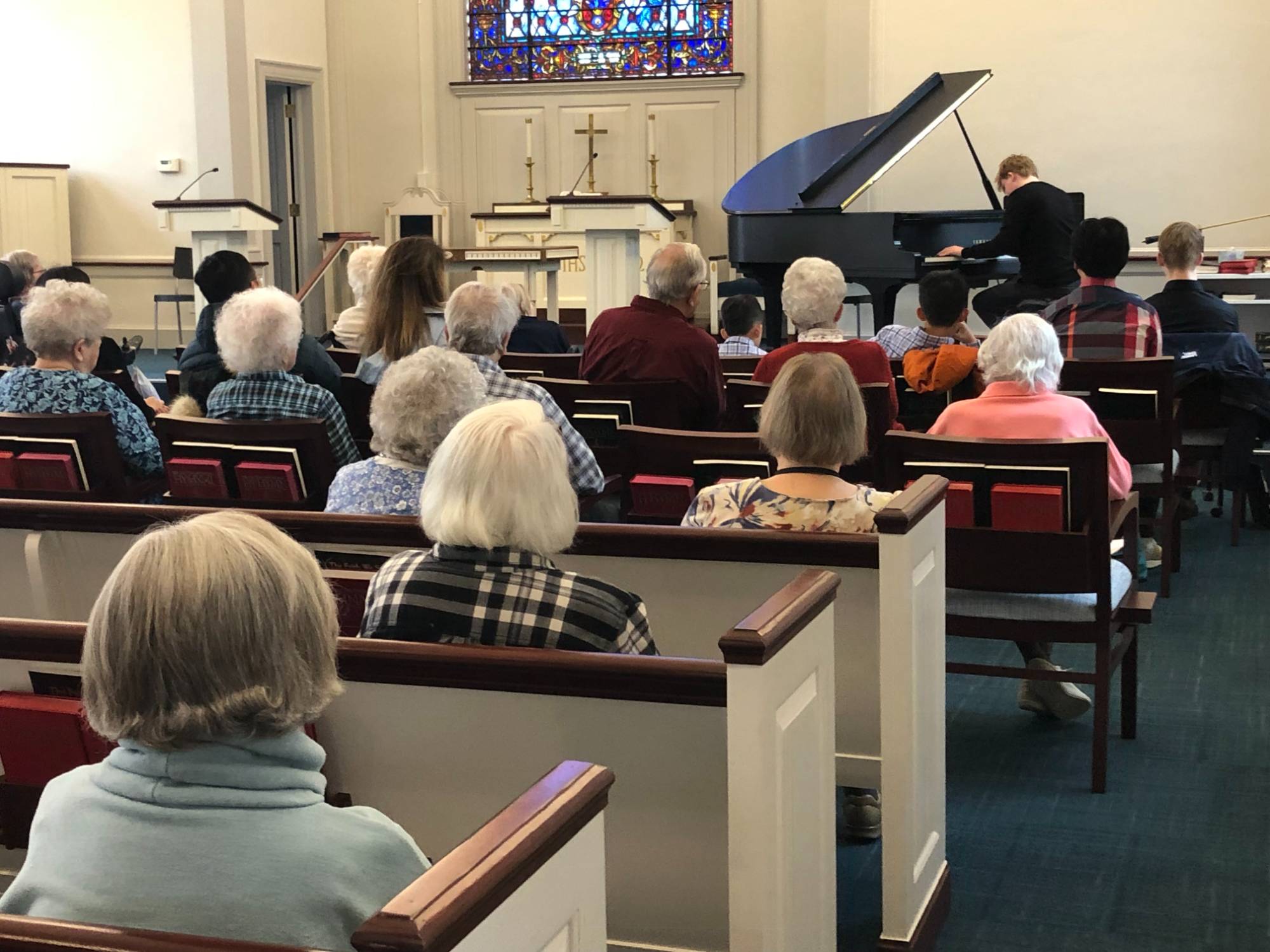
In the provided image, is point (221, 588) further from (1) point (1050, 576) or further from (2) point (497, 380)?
(2) point (497, 380)

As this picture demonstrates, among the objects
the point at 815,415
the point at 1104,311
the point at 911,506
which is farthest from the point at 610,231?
the point at 911,506

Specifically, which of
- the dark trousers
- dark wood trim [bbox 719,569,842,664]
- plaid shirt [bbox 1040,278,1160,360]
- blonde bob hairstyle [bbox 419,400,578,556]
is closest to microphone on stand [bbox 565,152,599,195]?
the dark trousers

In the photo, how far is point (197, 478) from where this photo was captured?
361 centimetres

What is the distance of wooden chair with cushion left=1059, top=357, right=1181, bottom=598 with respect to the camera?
4.59 meters

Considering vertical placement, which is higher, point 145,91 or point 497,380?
point 145,91

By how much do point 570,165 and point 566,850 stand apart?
37.1 feet

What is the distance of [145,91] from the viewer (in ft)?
40.2

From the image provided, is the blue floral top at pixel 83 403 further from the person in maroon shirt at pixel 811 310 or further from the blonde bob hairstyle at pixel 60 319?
the person in maroon shirt at pixel 811 310

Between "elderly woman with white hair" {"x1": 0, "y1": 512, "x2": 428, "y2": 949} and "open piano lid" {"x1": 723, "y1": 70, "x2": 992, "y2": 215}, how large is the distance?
6.78m

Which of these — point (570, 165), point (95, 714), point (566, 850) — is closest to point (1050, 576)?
point (566, 850)

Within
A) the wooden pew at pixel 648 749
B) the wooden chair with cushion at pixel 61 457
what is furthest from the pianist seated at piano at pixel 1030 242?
the wooden pew at pixel 648 749

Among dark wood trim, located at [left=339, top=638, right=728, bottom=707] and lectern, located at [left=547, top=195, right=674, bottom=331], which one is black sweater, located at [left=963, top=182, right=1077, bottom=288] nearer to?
lectern, located at [left=547, top=195, right=674, bottom=331]

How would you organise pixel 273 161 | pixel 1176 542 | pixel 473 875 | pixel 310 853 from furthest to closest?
pixel 273 161 < pixel 1176 542 < pixel 310 853 < pixel 473 875

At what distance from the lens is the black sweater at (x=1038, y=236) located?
737 cm
